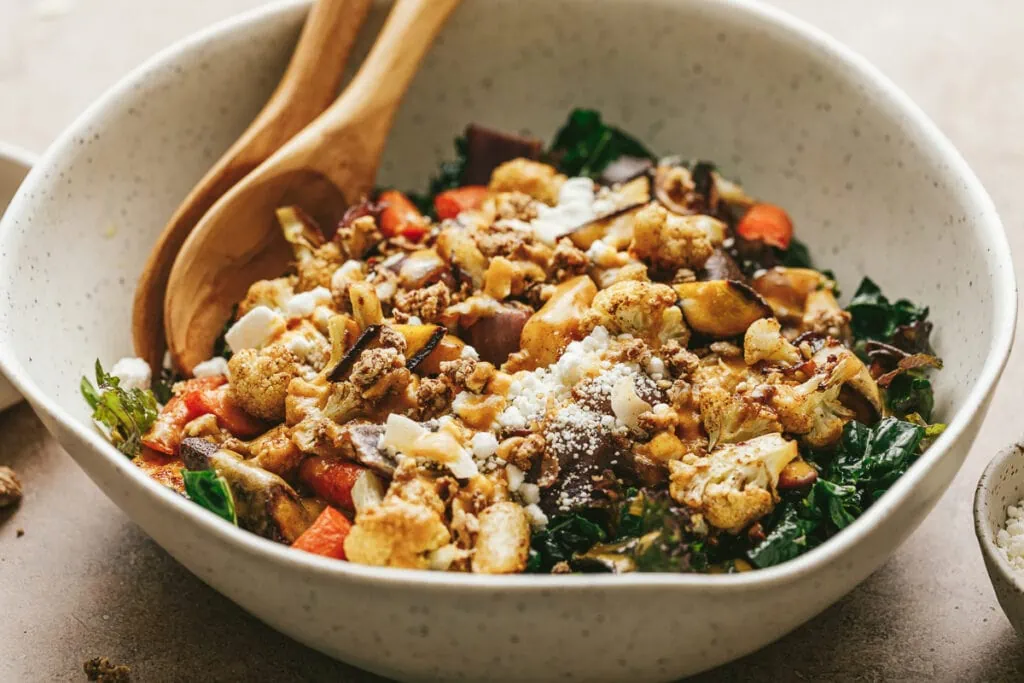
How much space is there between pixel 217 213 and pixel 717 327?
4.22 feet

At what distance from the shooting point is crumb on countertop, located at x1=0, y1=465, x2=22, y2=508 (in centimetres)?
264

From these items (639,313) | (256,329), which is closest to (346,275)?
(256,329)

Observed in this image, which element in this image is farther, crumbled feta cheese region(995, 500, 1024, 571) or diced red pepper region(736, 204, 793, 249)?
diced red pepper region(736, 204, 793, 249)

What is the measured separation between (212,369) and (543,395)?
0.87m

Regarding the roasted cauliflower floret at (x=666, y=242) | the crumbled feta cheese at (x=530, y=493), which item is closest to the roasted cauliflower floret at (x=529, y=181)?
the roasted cauliflower floret at (x=666, y=242)

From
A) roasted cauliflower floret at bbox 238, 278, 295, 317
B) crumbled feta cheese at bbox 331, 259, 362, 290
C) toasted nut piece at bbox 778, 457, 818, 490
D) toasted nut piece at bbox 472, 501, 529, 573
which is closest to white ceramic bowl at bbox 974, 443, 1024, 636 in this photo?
toasted nut piece at bbox 778, 457, 818, 490

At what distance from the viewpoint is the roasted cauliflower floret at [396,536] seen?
1956 millimetres

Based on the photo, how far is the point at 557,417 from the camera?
2223 millimetres

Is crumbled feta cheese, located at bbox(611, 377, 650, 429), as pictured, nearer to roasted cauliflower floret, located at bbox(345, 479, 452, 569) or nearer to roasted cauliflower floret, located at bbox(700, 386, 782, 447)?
roasted cauliflower floret, located at bbox(700, 386, 782, 447)

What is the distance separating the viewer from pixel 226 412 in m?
2.47

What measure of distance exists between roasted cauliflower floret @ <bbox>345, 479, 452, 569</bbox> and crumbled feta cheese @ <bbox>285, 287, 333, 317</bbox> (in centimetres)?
74

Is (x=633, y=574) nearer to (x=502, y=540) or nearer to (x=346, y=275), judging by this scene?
(x=502, y=540)

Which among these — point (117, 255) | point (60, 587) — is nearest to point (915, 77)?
point (117, 255)

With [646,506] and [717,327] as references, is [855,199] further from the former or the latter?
[646,506]
